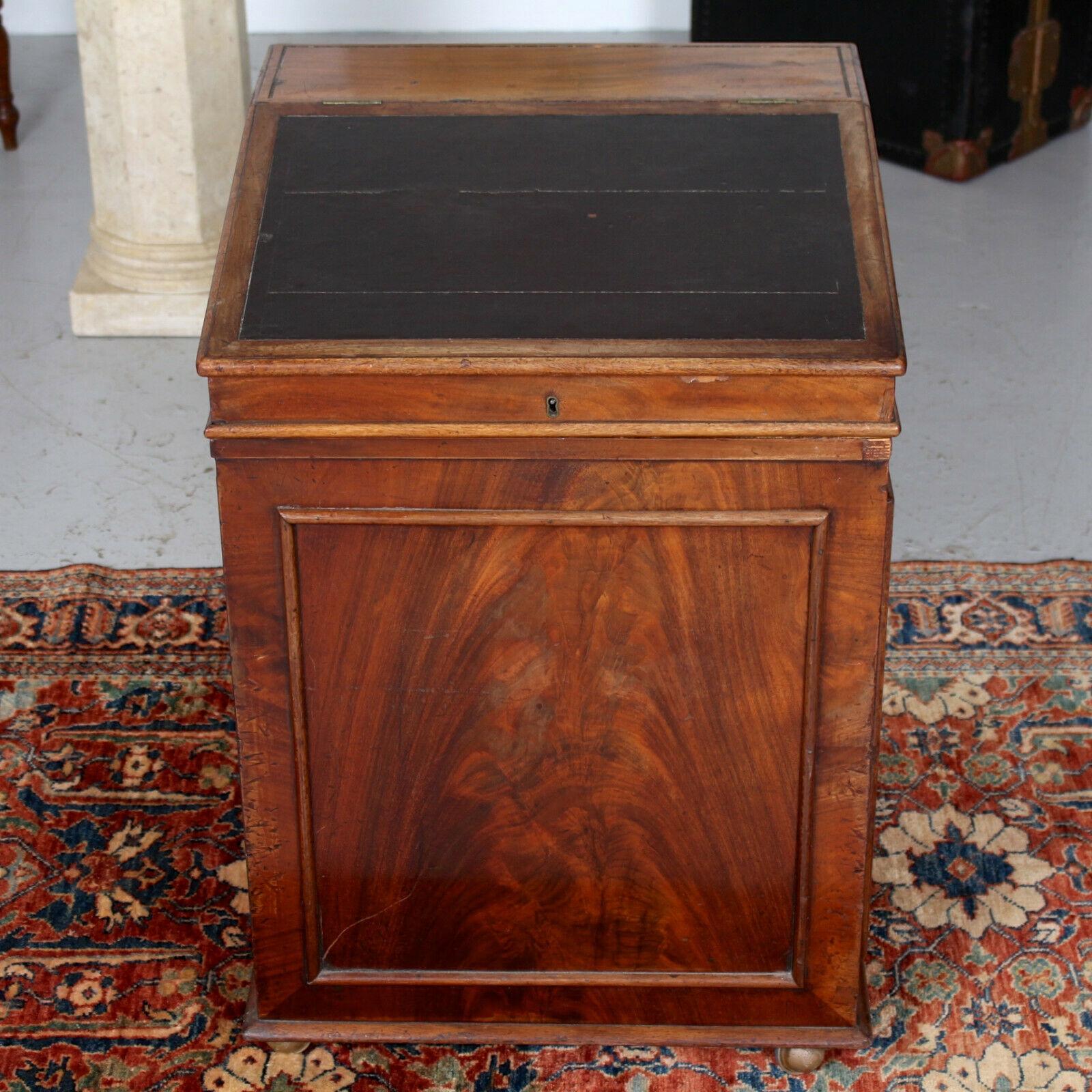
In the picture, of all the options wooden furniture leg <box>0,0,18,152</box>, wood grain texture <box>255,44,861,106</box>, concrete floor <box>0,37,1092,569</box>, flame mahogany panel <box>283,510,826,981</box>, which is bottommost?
concrete floor <box>0,37,1092,569</box>

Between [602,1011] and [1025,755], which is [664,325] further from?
[1025,755]

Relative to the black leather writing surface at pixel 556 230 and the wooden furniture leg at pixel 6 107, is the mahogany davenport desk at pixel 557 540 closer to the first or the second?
the black leather writing surface at pixel 556 230

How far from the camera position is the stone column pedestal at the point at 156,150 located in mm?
4969

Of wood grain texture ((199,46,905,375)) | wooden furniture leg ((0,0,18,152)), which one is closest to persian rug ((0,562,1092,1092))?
wood grain texture ((199,46,905,375))

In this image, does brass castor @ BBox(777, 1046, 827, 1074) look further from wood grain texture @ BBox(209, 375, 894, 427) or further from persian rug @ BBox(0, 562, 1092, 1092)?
wood grain texture @ BBox(209, 375, 894, 427)

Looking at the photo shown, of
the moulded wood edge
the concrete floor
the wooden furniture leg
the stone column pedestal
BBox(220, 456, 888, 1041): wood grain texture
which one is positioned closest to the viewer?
BBox(220, 456, 888, 1041): wood grain texture

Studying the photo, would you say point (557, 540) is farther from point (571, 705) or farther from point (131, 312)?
point (131, 312)

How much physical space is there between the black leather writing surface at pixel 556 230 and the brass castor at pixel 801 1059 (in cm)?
124

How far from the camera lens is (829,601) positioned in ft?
8.11

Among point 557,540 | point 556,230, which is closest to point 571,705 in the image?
point 557,540

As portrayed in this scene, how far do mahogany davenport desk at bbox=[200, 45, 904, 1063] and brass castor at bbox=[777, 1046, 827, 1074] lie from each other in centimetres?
4

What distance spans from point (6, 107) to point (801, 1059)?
4.93 m

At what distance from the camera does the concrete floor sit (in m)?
4.41

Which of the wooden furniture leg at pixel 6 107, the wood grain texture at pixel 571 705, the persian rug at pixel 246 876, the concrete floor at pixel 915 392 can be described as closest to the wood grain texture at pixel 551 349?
the wood grain texture at pixel 571 705
